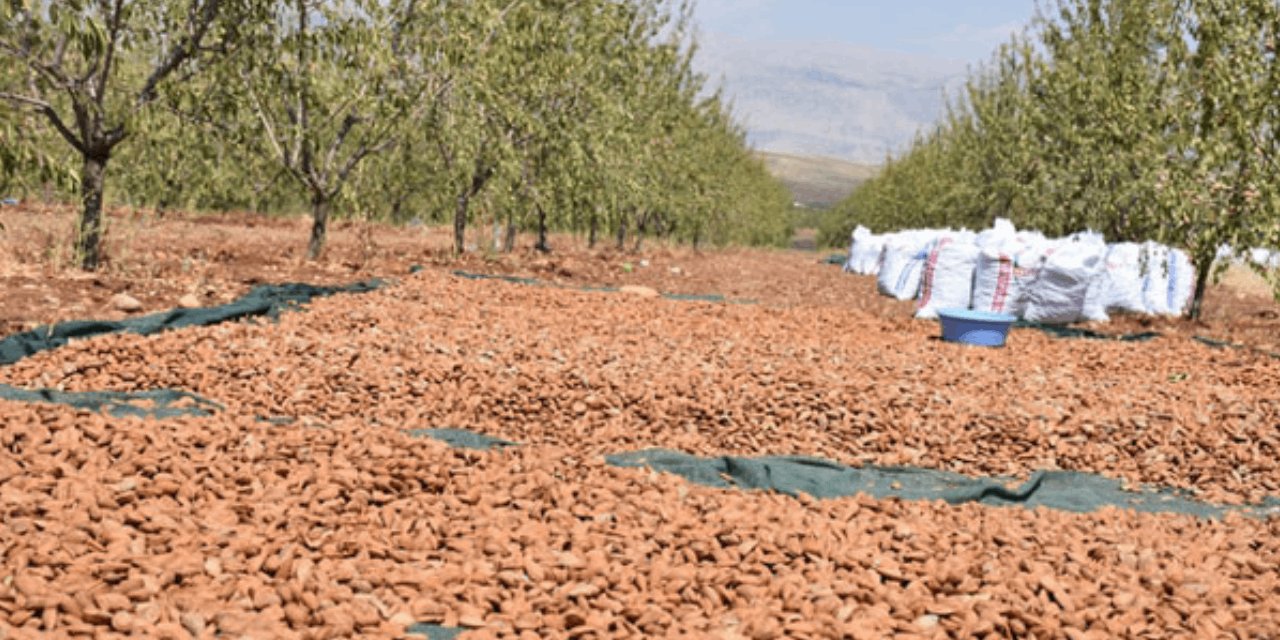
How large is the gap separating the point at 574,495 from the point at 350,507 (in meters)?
0.87

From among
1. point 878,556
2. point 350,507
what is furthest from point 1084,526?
point 350,507

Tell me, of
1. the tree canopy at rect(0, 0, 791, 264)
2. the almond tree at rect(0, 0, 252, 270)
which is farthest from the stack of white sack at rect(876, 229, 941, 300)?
the almond tree at rect(0, 0, 252, 270)

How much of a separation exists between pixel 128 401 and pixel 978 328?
21.7 feet

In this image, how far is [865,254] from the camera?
1844 cm

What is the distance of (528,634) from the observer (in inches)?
103

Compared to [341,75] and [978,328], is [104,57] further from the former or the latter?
[978,328]

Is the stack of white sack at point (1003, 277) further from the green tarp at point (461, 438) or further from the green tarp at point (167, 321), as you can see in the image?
the green tarp at point (461, 438)

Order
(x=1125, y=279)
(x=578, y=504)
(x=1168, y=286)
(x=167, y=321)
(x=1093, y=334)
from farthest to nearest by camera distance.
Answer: (x=1168, y=286) → (x=1125, y=279) → (x=1093, y=334) → (x=167, y=321) → (x=578, y=504)

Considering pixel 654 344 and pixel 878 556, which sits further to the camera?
pixel 654 344

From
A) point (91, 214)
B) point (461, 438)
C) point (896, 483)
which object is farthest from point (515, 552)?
point (91, 214)

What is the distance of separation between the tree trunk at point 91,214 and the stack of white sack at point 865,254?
13867mm

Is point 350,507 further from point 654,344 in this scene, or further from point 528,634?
point 654,344

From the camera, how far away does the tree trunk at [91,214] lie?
24.6 ft

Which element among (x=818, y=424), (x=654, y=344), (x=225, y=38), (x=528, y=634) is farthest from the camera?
(x=225, y=38)
